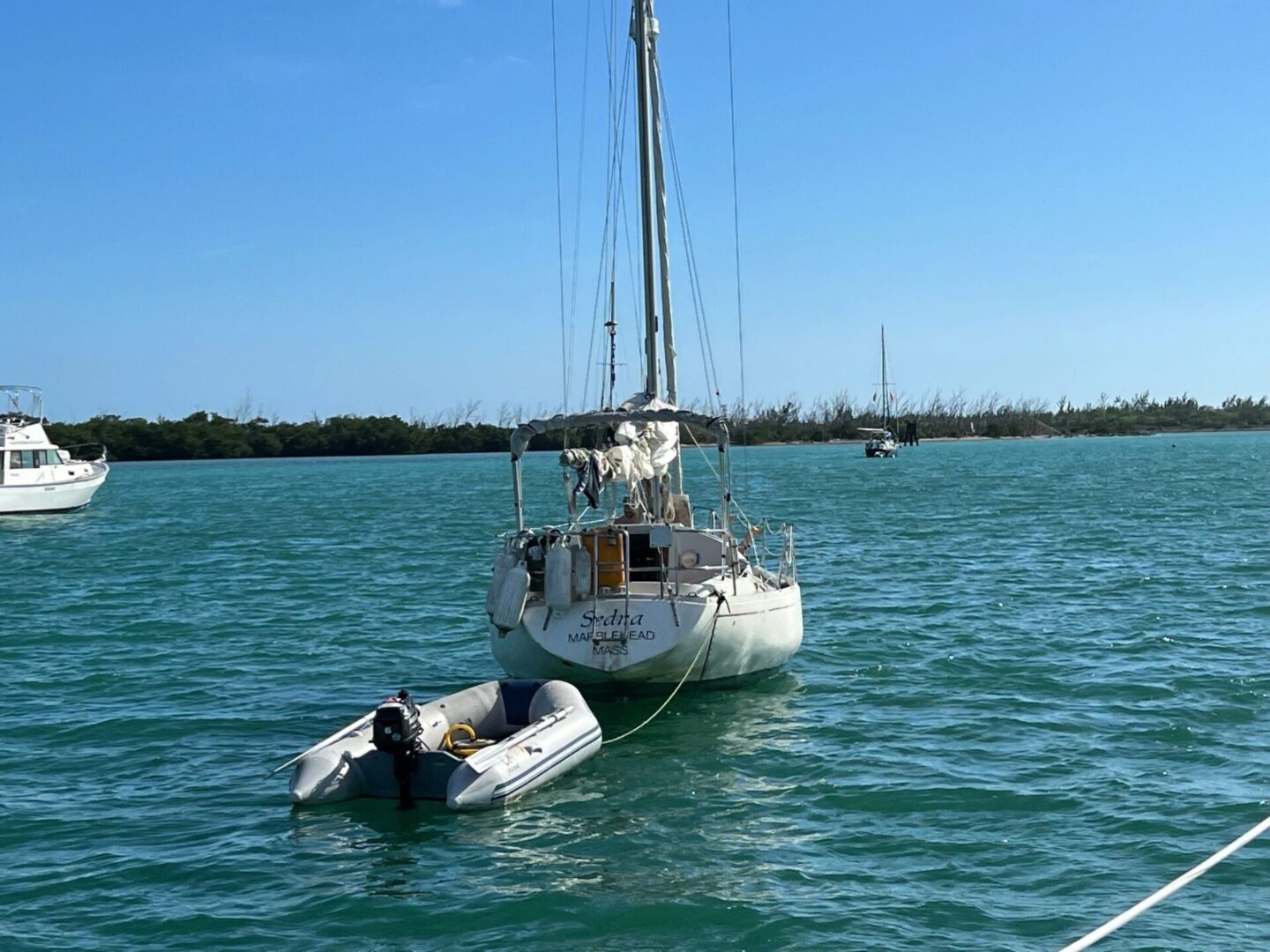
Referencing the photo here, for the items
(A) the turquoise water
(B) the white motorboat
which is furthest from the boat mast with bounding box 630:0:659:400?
(B) the white motorboat

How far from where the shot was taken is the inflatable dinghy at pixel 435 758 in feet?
41.2

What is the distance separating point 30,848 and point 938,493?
193 feet

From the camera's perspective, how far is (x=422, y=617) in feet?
84.8

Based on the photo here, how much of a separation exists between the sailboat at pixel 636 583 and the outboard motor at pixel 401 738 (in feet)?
11.5

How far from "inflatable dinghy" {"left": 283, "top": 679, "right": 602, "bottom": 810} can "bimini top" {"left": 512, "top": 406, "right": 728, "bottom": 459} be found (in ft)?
15.6

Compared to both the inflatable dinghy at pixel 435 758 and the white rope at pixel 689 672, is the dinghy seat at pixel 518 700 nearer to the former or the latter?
the inflatable dinghy at pixel 435 758

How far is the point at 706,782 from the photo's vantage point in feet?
45.3

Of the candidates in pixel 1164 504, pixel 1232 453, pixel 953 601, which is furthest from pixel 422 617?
pixel 1232 453

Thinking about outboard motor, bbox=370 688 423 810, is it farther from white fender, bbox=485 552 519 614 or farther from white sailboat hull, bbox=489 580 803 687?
white fender, bbox=485 552 519 614

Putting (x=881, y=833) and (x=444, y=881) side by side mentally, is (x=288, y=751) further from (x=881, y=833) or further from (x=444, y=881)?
(x=881, y=833)

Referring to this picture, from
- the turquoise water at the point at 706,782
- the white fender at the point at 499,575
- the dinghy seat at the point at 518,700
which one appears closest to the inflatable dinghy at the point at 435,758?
the turquoise water at the point at 706,782

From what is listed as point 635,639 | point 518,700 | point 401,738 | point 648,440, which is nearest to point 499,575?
point 635,639

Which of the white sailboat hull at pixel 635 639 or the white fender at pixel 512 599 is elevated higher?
the white fender at pixel 512 599

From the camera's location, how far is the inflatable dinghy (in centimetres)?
1256
